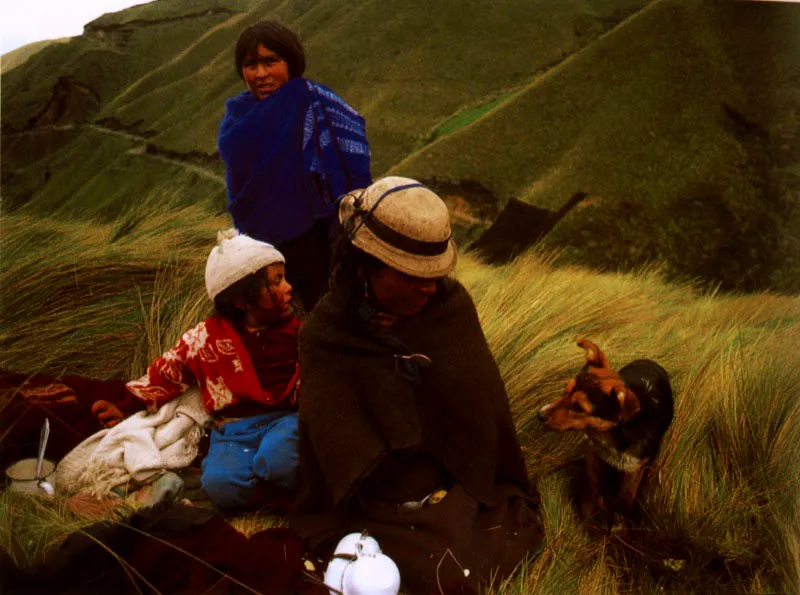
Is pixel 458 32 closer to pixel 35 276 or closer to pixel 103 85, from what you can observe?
pixel 103 85

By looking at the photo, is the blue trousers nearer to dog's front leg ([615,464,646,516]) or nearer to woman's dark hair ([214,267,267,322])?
woman's dark hair ([214,267,267,322])

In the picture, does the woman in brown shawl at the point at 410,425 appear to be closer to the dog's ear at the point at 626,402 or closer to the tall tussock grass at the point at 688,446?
the tall tussock grass at the point at 688,446

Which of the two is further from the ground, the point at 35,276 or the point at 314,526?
the point at 35,276

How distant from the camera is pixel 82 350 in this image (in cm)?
285

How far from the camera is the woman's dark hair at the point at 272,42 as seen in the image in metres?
2.51

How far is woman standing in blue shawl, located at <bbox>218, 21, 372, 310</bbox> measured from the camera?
8.53ft

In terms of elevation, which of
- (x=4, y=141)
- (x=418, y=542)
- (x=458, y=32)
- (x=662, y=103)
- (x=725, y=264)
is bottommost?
(x=725, y=264)

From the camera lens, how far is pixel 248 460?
2234mm

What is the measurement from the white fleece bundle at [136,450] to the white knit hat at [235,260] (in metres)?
0.54

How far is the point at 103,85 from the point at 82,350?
1.38 metres

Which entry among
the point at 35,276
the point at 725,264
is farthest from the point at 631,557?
→ the point at 35,276

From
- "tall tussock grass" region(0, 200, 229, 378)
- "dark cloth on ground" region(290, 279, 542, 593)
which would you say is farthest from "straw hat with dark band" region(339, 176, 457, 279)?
"tall tussock grass" region(0, 200, 229, 378)

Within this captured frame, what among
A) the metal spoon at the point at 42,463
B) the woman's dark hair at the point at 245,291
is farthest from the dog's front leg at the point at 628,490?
the metal spoon at the point at 42,463

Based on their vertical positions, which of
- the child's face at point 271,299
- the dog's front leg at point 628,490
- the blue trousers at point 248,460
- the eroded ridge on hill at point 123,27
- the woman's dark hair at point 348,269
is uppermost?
the eroded ridge on hill at point 123,27
